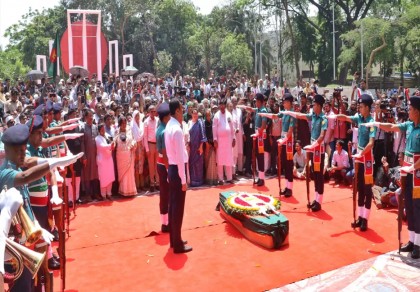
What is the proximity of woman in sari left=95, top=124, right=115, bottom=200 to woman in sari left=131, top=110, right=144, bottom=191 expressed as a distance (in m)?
0.58

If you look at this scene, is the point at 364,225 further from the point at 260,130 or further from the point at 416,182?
the point at 260,130

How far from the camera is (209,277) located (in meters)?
4.83

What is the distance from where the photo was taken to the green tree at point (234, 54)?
3300 centimetres

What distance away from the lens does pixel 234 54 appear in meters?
33.0

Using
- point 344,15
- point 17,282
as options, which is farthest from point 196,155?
point 344,15

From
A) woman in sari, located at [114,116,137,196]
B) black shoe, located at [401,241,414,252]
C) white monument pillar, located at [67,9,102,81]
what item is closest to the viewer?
black shoe, located at [401,241,414,252]

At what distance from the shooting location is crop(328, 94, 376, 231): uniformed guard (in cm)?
615

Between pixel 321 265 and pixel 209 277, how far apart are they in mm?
1297

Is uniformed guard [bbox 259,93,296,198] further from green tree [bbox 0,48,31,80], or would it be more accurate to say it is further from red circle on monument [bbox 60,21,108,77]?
green tree [bbox 0,48,31,80]

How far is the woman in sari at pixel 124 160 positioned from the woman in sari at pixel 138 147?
0.24m

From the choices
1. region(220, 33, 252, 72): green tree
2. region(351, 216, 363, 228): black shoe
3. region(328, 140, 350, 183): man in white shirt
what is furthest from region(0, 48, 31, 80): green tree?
region(351, 216, 363, 228): black shoe

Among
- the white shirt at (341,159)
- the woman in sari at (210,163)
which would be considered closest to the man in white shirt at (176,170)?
the woman in sari at (210,163)

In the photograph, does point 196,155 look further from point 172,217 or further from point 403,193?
point 403,193

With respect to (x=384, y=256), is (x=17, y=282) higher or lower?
higher
